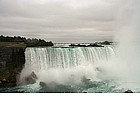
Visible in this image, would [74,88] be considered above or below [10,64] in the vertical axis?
below

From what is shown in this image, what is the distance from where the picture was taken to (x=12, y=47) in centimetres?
161

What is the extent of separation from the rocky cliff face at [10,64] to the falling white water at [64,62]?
4 cm

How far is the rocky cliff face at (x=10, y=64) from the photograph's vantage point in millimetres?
1609

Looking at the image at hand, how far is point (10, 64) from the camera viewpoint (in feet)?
5.29

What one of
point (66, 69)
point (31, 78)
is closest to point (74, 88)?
point (66, 69)

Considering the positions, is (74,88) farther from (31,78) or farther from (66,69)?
(31,78)

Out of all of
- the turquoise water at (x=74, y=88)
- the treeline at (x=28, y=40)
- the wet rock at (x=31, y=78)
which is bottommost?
the turquoise water at (x=74, y=88)

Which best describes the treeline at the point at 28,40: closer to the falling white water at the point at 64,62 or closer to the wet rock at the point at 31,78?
the falling white water at the point at 64,62

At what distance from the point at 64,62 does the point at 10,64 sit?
14.1 inches

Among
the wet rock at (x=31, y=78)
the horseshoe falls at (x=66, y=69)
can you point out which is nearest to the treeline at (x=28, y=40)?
the horseshoe falls at (x=66, y=69)

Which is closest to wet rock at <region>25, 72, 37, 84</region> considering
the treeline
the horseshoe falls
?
the horseshoe falls
